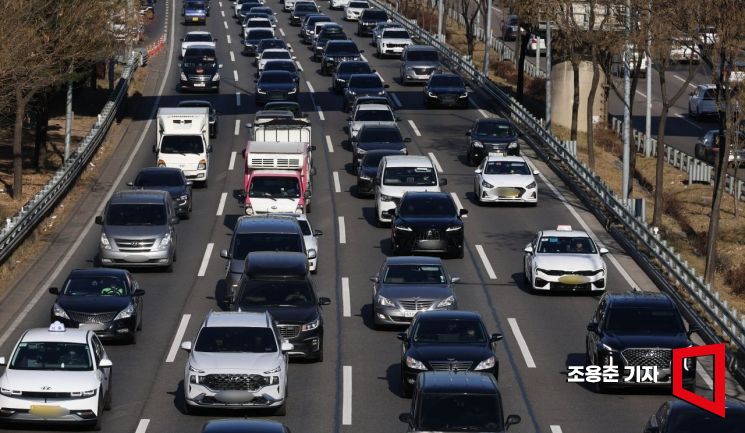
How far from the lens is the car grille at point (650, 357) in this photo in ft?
87.9

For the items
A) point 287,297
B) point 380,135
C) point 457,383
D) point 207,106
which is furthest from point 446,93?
point 457,383

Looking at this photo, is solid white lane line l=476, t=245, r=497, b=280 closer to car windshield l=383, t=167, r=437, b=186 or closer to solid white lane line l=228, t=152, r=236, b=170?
car windshield l=383, t=167, r=437, b=186

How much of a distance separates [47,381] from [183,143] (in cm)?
2517

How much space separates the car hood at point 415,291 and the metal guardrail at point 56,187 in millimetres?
10281

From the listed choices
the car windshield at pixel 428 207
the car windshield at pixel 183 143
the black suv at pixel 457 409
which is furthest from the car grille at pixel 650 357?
the car windshield at pixel 183 143

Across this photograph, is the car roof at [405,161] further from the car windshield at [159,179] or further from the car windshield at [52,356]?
the car windshield at [52,356]

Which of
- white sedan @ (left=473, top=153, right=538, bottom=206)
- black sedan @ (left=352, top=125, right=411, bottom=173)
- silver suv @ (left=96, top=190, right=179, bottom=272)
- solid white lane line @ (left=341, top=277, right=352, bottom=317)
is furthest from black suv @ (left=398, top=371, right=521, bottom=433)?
black sedan @ (left=352, top=125, right=411, bottom=173)

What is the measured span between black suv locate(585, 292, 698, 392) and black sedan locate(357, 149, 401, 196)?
1929cm

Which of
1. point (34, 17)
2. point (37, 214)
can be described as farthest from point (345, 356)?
point (34, 17)

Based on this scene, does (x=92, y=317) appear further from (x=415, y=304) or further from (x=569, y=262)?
(x=569, y=262)

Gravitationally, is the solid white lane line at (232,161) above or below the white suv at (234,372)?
below

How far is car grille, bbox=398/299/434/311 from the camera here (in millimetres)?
31500

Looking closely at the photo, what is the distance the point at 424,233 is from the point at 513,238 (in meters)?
4.18

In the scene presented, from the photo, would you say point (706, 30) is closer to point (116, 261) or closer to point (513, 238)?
point (513, 238)
